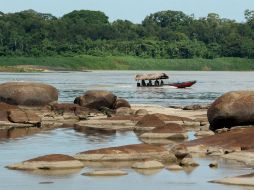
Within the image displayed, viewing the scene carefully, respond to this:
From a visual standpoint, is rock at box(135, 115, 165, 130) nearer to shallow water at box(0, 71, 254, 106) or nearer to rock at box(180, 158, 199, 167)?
rock at box(180, 158, 199, 167)

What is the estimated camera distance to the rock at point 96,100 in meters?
45.3

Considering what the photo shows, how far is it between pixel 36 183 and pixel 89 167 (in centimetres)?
295

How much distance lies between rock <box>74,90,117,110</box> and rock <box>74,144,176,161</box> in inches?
761

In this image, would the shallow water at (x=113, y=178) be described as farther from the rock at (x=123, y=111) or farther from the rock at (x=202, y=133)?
the rock at (x=123, y=111)

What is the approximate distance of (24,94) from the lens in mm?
45594

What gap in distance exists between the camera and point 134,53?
166m

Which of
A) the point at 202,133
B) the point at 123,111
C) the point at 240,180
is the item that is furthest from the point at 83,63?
the point at 240,180

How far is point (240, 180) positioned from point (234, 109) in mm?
11412

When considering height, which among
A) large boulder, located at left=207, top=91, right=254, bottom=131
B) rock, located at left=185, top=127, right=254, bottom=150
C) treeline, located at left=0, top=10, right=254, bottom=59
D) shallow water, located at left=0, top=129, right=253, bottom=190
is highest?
treeline, located at left=0, top=10, right=254, bottom=59

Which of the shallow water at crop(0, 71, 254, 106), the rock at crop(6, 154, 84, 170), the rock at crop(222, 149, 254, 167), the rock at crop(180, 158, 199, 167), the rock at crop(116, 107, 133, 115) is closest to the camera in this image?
the rock at crop(6, 154, 84, 170)

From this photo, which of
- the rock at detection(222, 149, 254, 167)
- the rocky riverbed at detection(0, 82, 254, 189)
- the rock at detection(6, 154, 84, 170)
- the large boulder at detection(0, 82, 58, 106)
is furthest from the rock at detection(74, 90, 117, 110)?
the rock at detection(6, 154, 84, 170)

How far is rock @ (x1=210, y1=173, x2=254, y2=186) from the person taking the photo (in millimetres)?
20406

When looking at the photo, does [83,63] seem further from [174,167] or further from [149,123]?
[174,167]

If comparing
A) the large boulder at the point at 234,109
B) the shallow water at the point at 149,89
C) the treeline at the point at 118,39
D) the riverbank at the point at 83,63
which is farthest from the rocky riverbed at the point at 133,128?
the treeline at the point at 118,39
